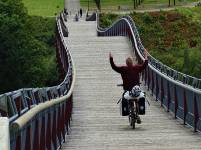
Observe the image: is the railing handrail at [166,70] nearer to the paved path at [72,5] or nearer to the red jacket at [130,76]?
the red jacket at [130,76]

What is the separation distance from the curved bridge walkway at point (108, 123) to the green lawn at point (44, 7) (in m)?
73.3

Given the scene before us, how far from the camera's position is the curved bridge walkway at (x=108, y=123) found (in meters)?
14.4

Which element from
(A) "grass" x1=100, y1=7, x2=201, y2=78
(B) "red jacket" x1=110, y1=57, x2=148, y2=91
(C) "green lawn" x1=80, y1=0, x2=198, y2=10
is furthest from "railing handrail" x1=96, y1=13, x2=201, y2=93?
(C) "green lawn" x1=80, y1=0, x2=198, y2=10

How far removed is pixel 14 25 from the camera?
242 feet

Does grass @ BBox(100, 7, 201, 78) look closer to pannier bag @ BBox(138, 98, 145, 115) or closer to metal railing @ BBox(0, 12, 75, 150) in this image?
pannier bag @ BBox(138, 98, 145, 115)

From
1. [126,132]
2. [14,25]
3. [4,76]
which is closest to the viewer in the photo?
[126,132]

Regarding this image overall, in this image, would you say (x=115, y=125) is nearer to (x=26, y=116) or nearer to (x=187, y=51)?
(x=26, y=116)

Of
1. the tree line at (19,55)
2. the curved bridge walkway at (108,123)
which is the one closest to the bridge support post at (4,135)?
the curved bridge walkway at (108,123)

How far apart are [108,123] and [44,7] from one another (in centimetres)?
10264

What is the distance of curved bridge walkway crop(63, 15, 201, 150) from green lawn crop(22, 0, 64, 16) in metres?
73.3

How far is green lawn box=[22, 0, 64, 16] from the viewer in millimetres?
114688

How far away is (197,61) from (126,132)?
46.0 metres

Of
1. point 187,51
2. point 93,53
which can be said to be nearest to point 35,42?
point 187,51

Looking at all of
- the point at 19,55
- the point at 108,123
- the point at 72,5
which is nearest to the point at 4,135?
the point at 108,123
